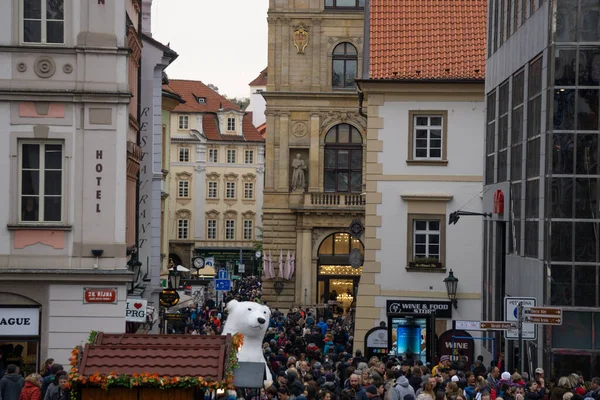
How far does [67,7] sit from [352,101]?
37.3 metres

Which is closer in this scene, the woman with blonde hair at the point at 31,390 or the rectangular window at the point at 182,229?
the woman with blonde hair at the point at 31,390

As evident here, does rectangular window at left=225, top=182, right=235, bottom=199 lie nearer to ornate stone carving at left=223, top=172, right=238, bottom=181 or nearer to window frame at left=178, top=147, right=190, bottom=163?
ornate stone carving at left=223, top=172, right=238, bottom=181

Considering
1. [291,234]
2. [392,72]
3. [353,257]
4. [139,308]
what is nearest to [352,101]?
[291,234]

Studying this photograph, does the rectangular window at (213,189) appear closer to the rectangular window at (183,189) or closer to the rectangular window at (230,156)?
the rectangular window at (183,189)

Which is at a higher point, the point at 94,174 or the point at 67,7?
the point at 67,7

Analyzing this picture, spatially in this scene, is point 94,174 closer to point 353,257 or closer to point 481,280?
point 481,280

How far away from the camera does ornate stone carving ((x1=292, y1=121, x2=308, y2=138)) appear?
61.8m

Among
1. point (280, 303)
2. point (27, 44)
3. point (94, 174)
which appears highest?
point (27, 44)

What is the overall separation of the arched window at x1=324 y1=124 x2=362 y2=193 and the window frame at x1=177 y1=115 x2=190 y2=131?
1830 inches

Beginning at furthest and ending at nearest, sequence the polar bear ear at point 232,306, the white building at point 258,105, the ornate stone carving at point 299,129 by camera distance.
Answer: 1. the white building at point 258,105
2. the ornate stone carving at point 299,129
3. the polar bear ear at point 232,306

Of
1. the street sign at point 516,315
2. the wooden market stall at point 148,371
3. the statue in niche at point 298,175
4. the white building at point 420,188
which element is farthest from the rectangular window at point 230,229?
the wooden market stall at point 148,371

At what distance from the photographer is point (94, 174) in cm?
2467

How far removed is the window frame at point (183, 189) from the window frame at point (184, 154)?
178 centimetres

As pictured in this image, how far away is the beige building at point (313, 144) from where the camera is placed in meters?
61.6
